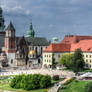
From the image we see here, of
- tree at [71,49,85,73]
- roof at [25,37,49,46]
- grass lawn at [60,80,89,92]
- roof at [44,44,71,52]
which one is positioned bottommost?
grass lawn at [60,80,89,92]

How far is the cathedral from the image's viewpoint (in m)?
124

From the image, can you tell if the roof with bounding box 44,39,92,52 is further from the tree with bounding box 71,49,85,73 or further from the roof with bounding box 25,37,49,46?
the roof with bounding box 25,37,49,46

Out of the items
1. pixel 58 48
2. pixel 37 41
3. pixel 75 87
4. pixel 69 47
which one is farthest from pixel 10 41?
pixel 75 87

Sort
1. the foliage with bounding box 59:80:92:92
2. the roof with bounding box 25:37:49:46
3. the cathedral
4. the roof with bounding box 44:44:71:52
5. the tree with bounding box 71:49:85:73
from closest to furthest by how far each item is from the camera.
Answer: the foliage with bounding box 59:80:92:92 → the tree with bounding box 71:49:85:73 → the roof with bounding box 44:44:71:52 → the cathedral → the roof with bounding box 25:37:49:46

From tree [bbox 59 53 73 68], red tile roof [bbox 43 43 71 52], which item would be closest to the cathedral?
red tile roof [bbox 43 43 71 52]

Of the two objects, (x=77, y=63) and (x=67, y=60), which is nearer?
(x=77, y=63)

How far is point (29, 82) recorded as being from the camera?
63.1m

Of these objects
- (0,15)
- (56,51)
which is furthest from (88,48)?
Answer: (0,15)

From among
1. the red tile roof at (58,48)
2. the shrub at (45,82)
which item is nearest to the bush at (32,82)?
the shrub at (45,82)

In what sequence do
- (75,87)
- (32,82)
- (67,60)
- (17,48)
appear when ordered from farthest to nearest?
(17,48)
(67,60)
(32,82)
(75,87)

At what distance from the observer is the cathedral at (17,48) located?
123812mm

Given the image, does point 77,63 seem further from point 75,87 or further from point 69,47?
point 69,47

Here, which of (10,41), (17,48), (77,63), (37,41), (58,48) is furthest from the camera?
(37,41)

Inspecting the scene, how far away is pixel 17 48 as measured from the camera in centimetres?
13000
